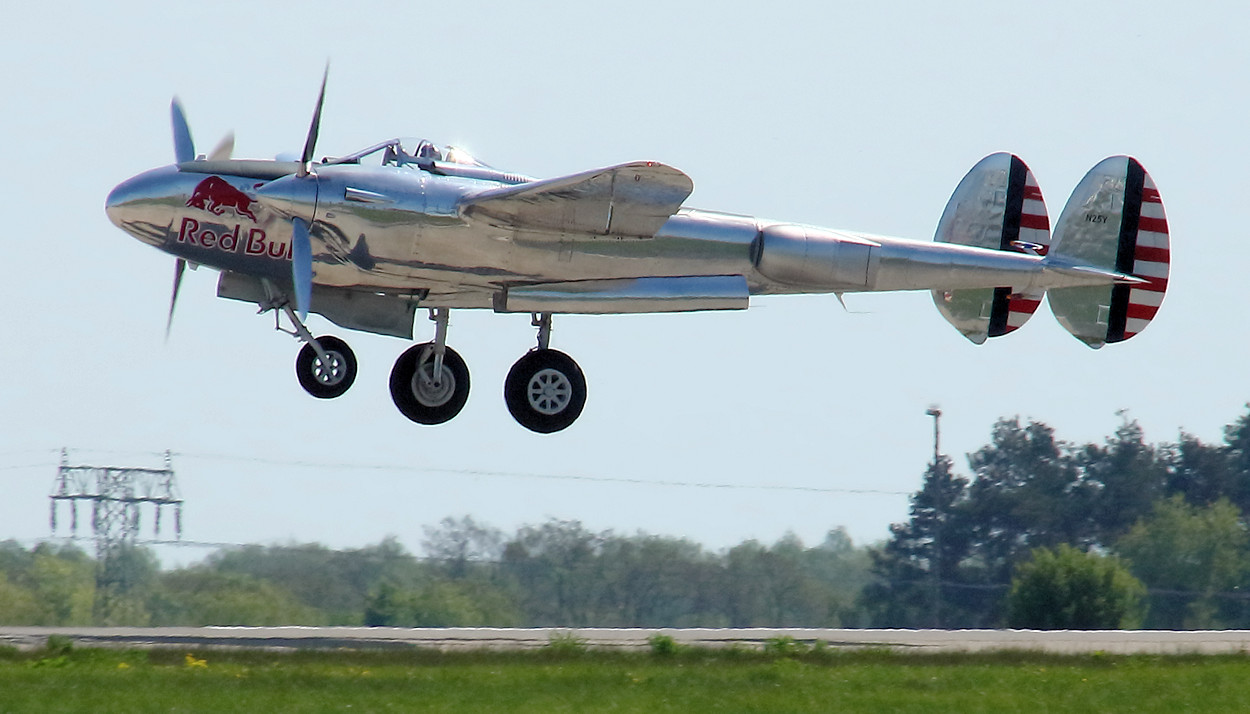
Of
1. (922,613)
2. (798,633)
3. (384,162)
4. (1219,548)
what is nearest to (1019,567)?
(922,613)

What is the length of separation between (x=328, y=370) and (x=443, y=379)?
4.92 ft

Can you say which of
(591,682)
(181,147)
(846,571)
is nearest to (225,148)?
(181,147)

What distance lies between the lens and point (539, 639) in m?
21.7

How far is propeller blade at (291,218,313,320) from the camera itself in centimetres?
1880

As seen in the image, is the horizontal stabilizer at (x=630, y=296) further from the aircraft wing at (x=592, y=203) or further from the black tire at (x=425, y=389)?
the black tire at (x=425, y=389)

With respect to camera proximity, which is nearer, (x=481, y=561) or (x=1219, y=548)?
(x=481, y=561)

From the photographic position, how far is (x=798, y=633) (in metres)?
26.6

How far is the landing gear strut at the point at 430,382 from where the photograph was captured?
69.6 ft

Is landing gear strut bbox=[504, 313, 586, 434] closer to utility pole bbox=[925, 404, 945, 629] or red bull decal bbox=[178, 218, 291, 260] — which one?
red bull decal bbox=[178, 218, 291, 260]

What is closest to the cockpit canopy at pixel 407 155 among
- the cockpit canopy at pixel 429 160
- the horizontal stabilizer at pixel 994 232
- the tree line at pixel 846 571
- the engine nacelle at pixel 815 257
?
the cockpit canopy at pixel 429 160

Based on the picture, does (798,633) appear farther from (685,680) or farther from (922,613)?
(922,613)

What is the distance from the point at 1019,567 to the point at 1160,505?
29.0 feet

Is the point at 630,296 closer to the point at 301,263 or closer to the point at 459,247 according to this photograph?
the point at 459,247

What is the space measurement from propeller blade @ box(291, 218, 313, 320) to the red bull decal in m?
0.58
